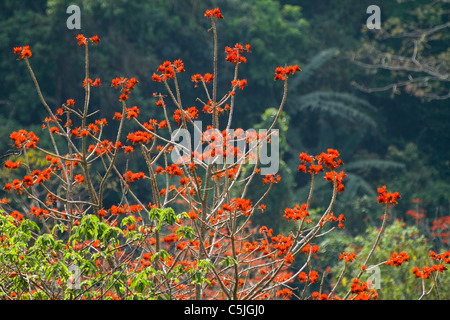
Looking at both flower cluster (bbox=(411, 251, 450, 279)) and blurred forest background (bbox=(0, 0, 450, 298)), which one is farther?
blurred forest background (bbox=(0, 0, 450, 298))

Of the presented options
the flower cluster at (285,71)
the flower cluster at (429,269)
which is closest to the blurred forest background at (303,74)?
the flower cluster at (429,269)

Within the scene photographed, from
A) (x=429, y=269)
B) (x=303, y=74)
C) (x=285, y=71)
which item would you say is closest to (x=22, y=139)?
(x=285, y=71)

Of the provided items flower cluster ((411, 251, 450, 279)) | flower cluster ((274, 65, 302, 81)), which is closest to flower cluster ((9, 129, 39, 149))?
flower cluster ((274, 65, 302, 81))

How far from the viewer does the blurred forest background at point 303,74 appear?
38.6 ft

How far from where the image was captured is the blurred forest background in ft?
38.6

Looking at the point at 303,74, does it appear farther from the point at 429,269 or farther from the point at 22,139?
the point at 22,139

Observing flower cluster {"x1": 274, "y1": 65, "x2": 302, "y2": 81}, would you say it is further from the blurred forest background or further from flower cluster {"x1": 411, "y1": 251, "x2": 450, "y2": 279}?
the blurred forest background

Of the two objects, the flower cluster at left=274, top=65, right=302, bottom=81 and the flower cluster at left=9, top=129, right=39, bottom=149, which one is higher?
the flower cluster at left=274, top=65, right=302, bottom=81

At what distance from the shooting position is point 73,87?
12.8 metres
